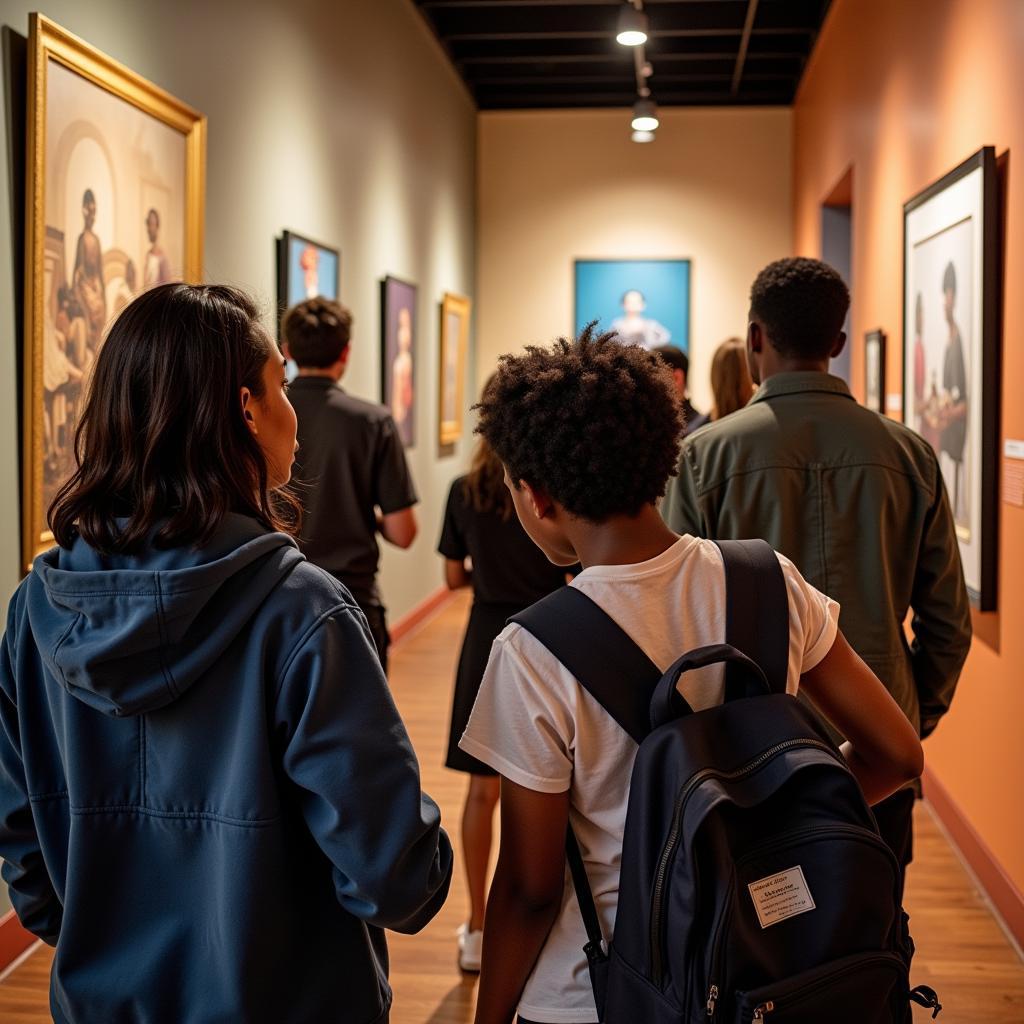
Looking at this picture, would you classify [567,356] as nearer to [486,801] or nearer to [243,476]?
[243,476]

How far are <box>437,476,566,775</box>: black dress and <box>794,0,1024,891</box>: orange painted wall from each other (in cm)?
152

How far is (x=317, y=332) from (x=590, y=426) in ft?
8.86

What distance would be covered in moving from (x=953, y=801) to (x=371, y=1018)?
12.3 ft

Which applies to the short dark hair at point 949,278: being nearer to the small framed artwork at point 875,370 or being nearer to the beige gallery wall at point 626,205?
the small framed artwork at point 875,370

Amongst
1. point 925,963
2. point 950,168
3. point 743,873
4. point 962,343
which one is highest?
point 950,168

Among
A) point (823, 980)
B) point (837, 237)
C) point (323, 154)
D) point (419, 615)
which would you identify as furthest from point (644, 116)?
point (823, 980)

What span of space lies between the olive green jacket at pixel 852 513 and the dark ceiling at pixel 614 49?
710 centimetres

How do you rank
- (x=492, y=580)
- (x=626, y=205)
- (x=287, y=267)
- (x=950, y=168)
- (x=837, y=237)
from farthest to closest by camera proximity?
(x=626, y=205), (x=837, y=237), (x=287, y=267), (x=950, y=168), (x=492, y=580)

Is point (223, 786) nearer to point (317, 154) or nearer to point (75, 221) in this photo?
point (75, 221)

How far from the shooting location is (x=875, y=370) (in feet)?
22.2

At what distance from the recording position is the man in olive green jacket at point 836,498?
8.13 feet

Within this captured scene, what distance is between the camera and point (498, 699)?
146 centimetres

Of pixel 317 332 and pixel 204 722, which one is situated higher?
pixel 317 332

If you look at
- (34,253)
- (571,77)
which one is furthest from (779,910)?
(571,77)
